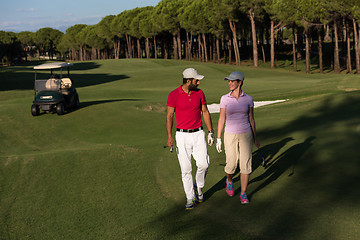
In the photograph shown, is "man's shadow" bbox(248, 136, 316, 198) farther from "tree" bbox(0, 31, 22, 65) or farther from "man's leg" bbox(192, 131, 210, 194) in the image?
"tree" bbox(0, 31, 22, 65)

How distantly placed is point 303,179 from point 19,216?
634 centimetres

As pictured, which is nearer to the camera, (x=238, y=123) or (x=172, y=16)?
(x=238, y=123)

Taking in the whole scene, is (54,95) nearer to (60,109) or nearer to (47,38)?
(60,109)

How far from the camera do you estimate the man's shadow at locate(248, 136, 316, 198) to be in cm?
938

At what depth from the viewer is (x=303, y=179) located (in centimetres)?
901

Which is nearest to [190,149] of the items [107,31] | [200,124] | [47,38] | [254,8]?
[200,124]

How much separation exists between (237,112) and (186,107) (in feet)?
3.29

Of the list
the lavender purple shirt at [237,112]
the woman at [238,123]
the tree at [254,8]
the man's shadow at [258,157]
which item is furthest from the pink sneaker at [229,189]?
the tree at [254,8]

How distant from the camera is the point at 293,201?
7797 mm

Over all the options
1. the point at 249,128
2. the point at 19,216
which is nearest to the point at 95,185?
the point at 19,216

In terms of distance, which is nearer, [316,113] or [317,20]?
[316,113]

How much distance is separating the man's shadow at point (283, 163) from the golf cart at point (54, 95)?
12.9 meters

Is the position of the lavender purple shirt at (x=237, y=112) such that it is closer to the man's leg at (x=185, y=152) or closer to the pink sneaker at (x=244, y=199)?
the man's leg at (x=185, y=152)

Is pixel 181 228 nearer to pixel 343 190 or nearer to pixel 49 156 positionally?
pixel 343 190
